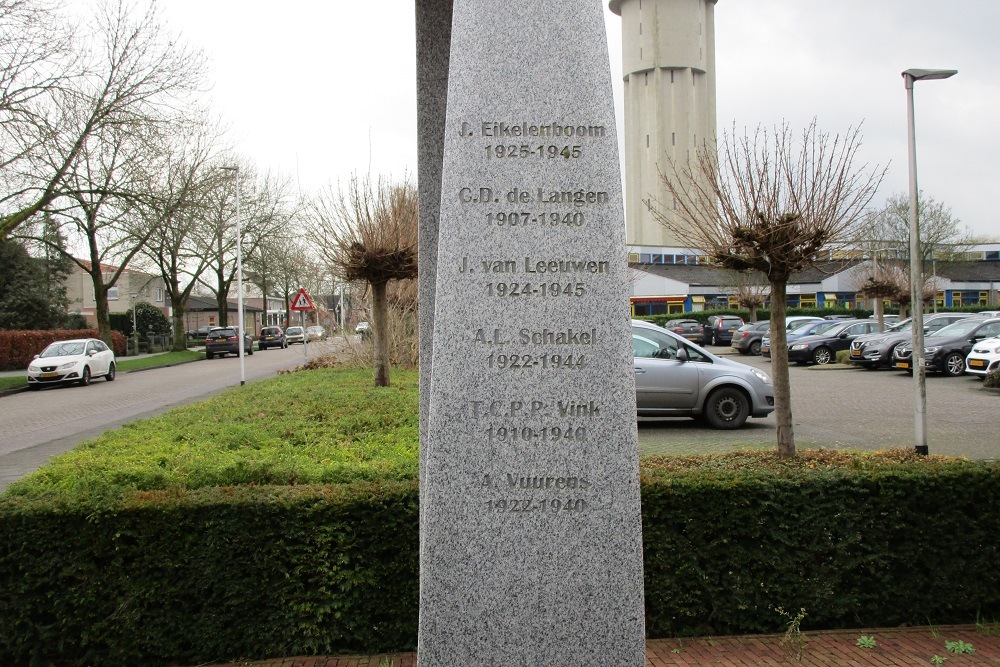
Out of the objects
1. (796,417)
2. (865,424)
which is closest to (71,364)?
(796,417)

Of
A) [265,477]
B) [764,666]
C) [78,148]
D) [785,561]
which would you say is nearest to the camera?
[764,666]

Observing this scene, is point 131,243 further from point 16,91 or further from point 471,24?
point 471,24

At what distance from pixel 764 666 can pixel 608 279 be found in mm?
2758

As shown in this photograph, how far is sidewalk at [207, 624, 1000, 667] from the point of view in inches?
187

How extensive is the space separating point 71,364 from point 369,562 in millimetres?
28606

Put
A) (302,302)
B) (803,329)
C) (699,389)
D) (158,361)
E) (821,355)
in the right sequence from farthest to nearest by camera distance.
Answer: (158,361)
(803,329)
(821,355)
(302,302)
(699,389)

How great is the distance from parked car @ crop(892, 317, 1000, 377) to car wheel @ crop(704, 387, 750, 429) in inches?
527

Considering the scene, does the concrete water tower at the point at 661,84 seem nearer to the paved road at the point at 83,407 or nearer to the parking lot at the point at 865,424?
the paved road at the point at 83,407

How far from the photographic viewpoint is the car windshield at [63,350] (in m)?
29.9

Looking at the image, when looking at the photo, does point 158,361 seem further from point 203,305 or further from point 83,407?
point 203,305

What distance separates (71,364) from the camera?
96.6ft

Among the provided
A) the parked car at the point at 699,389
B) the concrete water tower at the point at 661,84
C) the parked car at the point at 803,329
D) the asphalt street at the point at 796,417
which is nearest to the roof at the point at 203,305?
the concrete water tower at the point at 661,84

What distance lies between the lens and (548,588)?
10.8ft

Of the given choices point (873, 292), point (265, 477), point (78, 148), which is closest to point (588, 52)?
point (265, 477)
